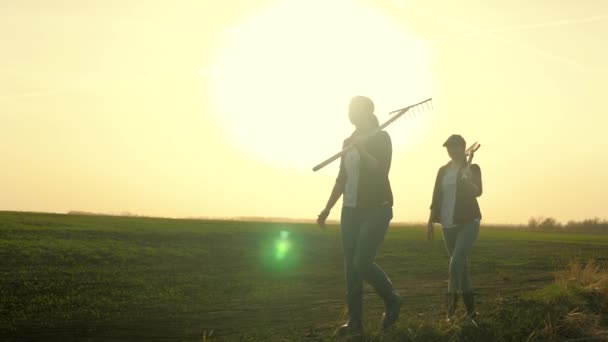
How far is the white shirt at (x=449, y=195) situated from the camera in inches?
357

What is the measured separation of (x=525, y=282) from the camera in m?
15.7

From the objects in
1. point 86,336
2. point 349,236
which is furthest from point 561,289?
point 86,336

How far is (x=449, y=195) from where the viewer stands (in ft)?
30.0

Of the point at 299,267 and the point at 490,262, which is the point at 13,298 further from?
the point at 490,262

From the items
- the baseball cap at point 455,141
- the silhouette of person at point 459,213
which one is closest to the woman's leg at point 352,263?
the silhouette of person at point 459,213

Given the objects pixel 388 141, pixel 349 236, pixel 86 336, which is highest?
pixel 388 141

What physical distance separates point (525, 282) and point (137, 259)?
27.8 ft

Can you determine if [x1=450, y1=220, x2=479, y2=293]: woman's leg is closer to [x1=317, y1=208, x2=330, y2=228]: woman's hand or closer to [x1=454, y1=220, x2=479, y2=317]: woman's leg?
[x1=454, y1=220, x2=479, y2=317]: woman's leg

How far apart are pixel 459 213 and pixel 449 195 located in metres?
0.27

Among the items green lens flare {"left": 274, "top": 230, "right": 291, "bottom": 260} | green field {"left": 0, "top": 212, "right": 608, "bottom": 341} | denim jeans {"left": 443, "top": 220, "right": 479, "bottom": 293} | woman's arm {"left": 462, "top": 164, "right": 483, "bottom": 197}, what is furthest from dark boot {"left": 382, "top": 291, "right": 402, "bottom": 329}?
green lens flare {"left": 274, "top": 230, "right": 291, "bottom": 260}

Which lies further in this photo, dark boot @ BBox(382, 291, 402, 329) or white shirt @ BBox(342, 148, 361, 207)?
dark boot @ BBox(382, 291, 402, 329)

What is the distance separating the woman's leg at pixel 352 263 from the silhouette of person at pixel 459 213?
167cm

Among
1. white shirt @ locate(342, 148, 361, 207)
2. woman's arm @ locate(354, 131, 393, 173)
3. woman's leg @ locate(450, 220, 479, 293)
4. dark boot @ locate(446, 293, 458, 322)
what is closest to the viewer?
woman's arm @ locate(354, 131, 393, 173)

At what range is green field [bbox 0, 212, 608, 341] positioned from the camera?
8.77m
